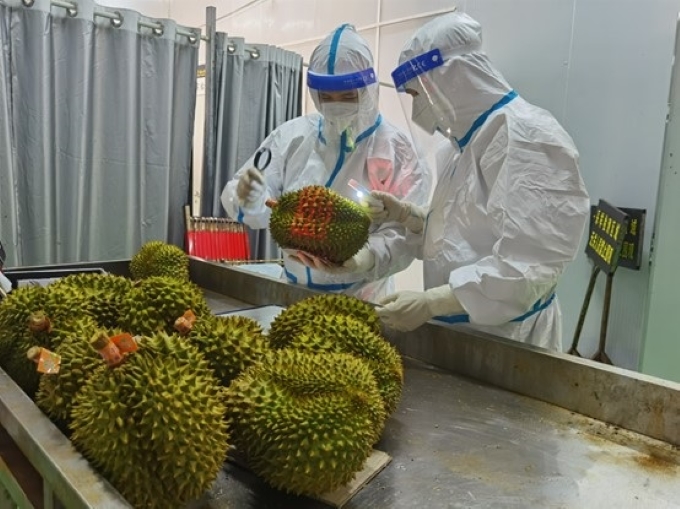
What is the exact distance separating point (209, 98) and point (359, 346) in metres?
2.10

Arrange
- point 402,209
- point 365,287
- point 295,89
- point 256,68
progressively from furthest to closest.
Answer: point 295,89 < point 256,68 < point 365,287 < point 402,209

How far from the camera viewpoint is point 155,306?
84 cm

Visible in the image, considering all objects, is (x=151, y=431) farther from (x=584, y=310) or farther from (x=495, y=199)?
(x=584, y=310)

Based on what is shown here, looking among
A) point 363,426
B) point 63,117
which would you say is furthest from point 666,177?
point 63,117

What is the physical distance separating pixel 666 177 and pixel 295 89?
1902 millimetres

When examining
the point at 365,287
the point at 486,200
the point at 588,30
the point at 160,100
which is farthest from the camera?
the point at 160,100

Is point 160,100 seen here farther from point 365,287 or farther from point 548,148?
point 548,148

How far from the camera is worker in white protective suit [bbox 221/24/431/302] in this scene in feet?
5.19

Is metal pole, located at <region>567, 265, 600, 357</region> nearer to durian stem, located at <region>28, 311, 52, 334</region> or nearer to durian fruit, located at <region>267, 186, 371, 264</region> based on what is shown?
durian fruit, located at <region>267, 186, 371, 264</region>

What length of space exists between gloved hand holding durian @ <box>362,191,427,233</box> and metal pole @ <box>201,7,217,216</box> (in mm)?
1393

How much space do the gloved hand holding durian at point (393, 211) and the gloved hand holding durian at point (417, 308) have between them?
0.33 m

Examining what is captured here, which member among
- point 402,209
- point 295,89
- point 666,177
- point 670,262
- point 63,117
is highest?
point 295,89

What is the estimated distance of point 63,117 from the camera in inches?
85.0

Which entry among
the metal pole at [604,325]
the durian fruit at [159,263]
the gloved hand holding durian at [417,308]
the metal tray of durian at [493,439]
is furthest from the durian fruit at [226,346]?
the metal pole at [604,325]
